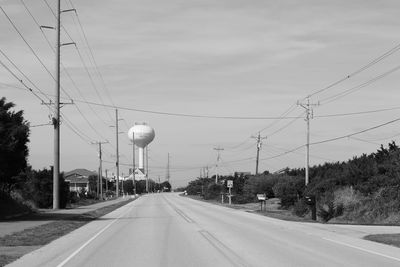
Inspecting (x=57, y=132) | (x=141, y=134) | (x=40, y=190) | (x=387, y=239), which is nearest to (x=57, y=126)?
(x=57, y=132)

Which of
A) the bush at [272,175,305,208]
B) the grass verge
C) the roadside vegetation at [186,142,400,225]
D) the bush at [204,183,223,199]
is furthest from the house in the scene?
the grass verge

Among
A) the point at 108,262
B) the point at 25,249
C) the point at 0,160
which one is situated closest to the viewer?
the point at 108,262

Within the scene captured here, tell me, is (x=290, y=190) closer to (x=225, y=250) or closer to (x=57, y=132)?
(x=57, y=132)

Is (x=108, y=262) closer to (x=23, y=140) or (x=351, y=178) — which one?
(x=23, y=140)

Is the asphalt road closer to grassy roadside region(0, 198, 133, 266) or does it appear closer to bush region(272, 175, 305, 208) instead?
grassy roadside region(0, 198, 133, 266)

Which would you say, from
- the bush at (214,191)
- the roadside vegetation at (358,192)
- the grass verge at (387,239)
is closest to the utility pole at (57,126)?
the roadside vegetation at (358,192)

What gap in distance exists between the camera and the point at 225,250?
1602 centimetres

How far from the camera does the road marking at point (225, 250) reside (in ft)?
43.6

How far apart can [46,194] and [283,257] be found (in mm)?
42128

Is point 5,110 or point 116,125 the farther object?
point 116,125

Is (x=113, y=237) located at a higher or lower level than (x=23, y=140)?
lower

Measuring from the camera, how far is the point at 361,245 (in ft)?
59.7

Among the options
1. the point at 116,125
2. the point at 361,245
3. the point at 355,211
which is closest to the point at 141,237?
the point at 361,245

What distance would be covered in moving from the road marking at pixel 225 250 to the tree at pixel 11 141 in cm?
1319
